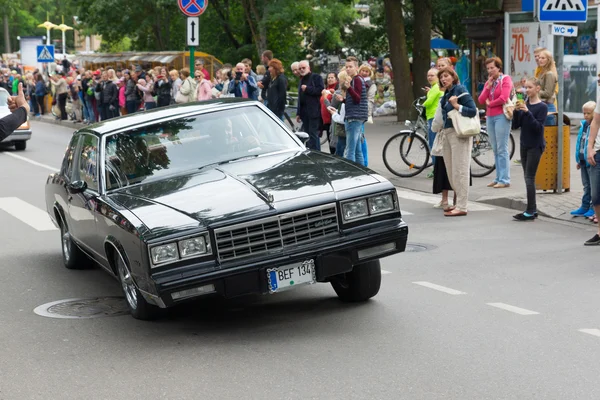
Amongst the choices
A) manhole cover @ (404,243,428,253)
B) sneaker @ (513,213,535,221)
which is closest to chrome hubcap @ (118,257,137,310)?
manhole cover @ (404,243,428,253)

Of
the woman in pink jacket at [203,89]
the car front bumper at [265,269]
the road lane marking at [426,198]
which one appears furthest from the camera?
the woman in pink jacket at [203,89]

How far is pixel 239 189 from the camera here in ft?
24.7

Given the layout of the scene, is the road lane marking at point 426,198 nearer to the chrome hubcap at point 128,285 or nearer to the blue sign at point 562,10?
the blue sign at point 562,10

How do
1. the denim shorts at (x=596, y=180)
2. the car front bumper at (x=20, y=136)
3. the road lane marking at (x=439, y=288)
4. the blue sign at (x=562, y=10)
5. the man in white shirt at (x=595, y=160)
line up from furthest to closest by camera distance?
the car front bumper at (x=20, y=136), the blue sign at (x=562, y=10), the denim shorts at (x=596, y=180), the man in white shirt at (x=595, y=160), the road lane marking at (x=439, y=288)

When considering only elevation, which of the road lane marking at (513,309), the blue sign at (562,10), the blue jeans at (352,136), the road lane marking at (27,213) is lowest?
the road lane marking at (27,213)

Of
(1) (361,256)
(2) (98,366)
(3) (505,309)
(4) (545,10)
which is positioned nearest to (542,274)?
(3) (505,309)

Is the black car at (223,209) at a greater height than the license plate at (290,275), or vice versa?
the black car at (223,209)

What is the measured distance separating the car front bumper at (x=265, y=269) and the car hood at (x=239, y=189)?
0.32 metres

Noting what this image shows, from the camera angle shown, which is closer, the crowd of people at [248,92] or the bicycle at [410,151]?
the crowd of people at [248,92]

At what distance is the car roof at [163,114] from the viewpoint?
884 centimetres

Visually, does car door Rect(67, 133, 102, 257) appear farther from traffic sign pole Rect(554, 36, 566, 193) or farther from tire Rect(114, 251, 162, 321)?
traffic sign pole Rect(554, 36, 566, 193)

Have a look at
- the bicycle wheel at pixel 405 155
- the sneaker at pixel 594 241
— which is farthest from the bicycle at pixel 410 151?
the sneaker at pixel 594 241

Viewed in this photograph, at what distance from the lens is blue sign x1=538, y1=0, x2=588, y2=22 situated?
13.8 meters

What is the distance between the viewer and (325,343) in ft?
23.0
